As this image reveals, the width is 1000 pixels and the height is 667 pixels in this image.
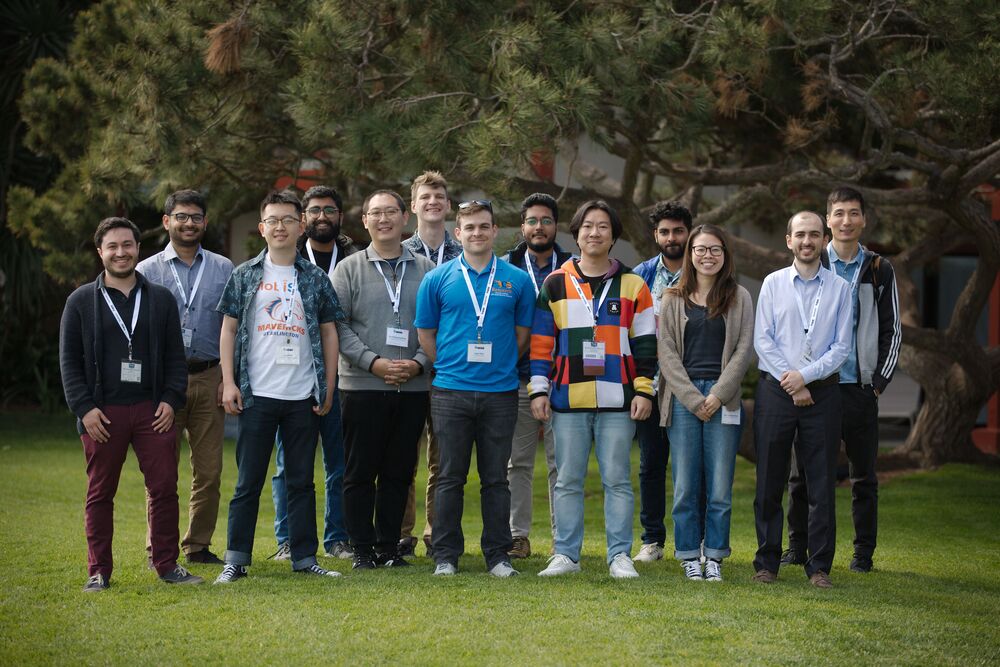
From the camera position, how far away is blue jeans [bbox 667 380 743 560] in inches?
205

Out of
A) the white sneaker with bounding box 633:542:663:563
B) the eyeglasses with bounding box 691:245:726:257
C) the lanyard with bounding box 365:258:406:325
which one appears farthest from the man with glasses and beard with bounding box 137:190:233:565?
the eyeglasses with bounding box 691:245:726:257

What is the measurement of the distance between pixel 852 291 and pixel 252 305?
113 inches

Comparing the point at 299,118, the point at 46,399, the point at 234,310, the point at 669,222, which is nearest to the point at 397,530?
the point at 234,310

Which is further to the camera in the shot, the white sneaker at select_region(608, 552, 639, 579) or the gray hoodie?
the gray hoodie

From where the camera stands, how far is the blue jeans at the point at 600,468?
5.19 m

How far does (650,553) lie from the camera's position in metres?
5.85

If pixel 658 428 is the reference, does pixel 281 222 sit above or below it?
above

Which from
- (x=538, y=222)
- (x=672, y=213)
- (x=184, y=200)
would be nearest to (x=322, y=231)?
(x=184, y=200)

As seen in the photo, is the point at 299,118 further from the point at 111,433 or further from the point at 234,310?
the point at 111,433

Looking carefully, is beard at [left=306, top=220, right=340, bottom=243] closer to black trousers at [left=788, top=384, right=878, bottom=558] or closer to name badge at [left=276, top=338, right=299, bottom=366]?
name badge at [left=276, top=338, right=299, bottom=366]

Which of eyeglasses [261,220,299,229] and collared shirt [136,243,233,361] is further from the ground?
eyeglasses [261,220,299,229]

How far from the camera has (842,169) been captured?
8.03 m

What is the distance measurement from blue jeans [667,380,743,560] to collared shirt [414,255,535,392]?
0.85 m

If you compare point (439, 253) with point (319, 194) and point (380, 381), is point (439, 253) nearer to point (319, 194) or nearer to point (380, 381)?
point (319, 194)
